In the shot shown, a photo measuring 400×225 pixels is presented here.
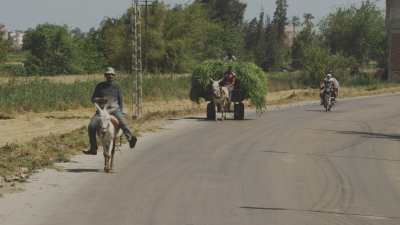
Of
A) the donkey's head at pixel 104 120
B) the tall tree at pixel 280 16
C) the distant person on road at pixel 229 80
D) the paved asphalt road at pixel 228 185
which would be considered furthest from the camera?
the tall tree at pixel 280 16

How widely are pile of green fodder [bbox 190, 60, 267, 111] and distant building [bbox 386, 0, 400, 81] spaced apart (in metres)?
46.1

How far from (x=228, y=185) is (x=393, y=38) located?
64702 millimetres

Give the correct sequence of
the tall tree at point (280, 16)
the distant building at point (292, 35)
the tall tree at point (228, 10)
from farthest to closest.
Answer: the distant building at point (292, 35)
the tall tree at point (280, 16)
the tall tree at point (228, 10)

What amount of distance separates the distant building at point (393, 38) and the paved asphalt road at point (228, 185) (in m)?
51.8

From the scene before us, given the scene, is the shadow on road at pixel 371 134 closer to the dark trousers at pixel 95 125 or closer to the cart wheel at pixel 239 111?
the cart wheel at pixel 239 111

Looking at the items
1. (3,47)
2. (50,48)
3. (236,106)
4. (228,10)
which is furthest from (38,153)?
(228,10)

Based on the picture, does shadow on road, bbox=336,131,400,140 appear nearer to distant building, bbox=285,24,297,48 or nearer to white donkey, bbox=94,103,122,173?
white donkey, bbox=94,103,122,173

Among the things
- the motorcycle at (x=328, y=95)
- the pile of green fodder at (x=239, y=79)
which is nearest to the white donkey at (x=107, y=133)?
the pile of green fodder at (x=239, y=79)

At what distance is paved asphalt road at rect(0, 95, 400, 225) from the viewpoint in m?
11.2

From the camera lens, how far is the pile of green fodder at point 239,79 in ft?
99.5

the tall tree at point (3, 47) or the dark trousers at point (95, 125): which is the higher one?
the tall tree at point (3, 47)

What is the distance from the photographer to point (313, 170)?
1658 centimetres

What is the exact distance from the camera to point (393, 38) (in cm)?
7638

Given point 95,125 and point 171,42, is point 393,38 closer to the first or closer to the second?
point 171,42
